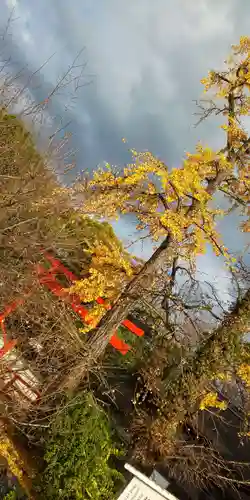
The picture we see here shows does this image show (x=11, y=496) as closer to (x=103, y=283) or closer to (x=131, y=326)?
(x=103, y=283)

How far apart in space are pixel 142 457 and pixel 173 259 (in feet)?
18.2

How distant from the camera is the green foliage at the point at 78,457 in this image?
8414mm

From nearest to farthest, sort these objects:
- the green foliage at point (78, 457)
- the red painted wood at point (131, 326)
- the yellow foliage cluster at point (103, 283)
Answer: the green foliage at point (78, 457)
the yellow foliage cluster at point (103, 283)
the red painted wood at point (131, 326)

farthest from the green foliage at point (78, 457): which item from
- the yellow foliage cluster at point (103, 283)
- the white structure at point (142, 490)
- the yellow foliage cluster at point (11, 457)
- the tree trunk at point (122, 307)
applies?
the yellow foliage cluster at point (103, 283)

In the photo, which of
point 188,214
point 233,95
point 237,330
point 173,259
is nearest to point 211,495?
point 237,330

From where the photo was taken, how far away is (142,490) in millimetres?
6797

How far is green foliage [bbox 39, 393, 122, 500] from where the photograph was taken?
8.41 m

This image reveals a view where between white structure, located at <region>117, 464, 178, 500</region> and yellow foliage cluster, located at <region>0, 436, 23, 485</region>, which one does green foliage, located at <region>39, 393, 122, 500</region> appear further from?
white structure, located at <region>117, 464, 178, 500</region>

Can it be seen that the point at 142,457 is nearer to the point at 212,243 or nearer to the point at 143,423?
the point at 143,423

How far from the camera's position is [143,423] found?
11508 millimetres

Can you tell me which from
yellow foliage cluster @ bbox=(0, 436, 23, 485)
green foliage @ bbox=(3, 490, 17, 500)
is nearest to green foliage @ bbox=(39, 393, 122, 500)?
green foliage @ bbox=(3, 490, 17, 500)

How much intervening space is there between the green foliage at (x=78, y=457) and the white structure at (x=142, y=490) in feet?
6.23

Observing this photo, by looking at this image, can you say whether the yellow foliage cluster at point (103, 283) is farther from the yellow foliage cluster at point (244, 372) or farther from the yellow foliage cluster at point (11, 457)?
the yellow foliage cluster at point (244, 372)

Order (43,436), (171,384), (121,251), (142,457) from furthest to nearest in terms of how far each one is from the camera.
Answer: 1. (121,251)
2. (171,384)
3. (142,457)
4. (43,436)
